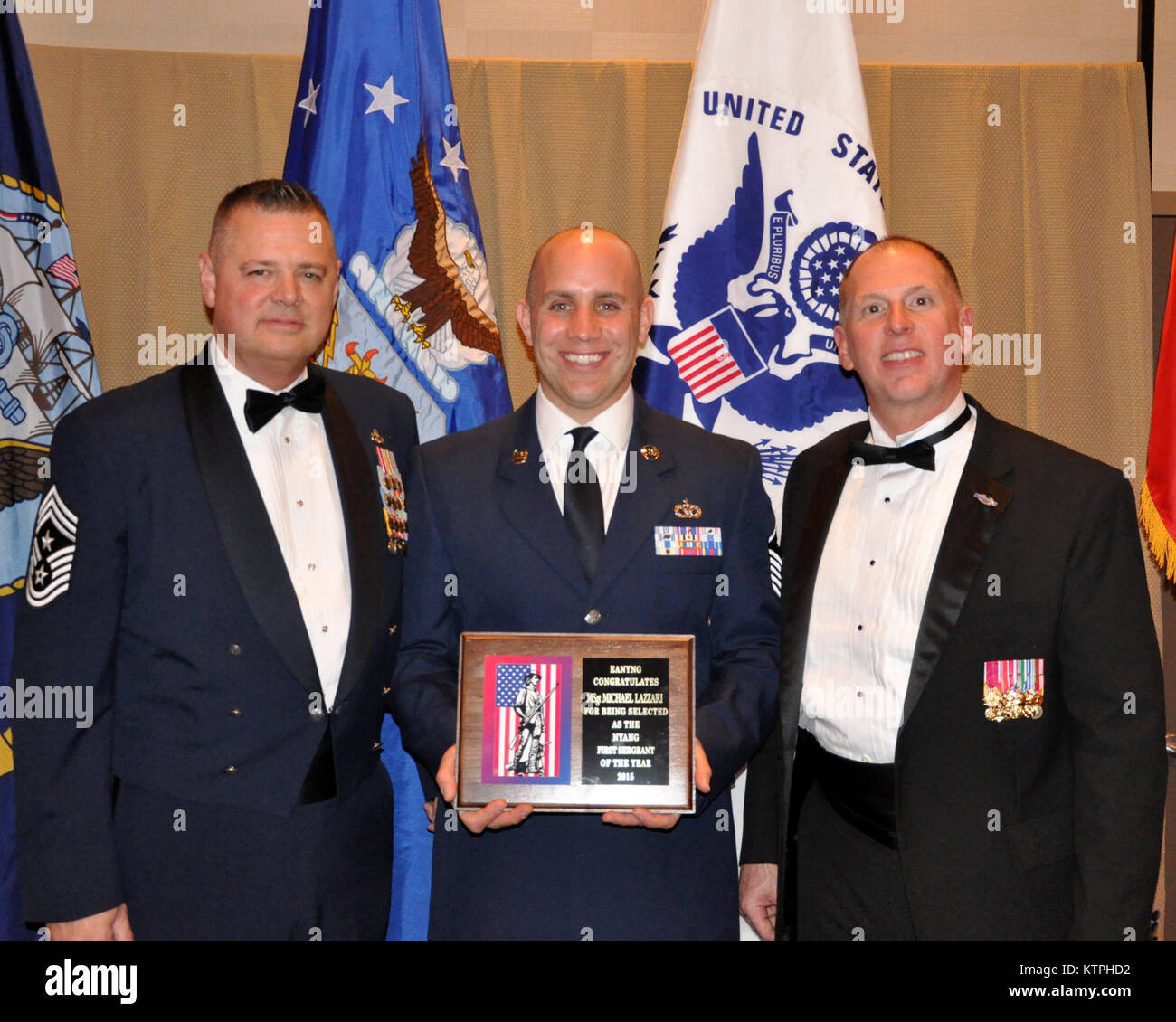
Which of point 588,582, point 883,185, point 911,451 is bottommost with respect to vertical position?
point 588,582

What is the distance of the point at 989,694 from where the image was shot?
2750mm

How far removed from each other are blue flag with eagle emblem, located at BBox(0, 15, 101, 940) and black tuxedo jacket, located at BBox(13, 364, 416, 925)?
45.5 inches

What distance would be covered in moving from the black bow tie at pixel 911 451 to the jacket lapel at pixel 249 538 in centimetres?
165

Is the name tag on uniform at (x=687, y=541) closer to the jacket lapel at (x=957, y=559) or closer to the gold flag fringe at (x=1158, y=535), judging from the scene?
the jacket lapel at (x=957, y=559)

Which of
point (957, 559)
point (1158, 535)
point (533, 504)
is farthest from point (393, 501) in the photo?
point (1158, 535)

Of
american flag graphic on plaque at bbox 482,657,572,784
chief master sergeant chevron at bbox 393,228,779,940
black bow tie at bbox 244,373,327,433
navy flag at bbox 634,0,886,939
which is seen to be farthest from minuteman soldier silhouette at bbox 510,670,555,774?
navy flag at bbox 634,0,886,939

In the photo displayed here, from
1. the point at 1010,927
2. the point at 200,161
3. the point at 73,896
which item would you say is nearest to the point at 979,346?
the point at 1010,927

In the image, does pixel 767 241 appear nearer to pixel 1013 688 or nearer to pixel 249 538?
pixel 1013 688

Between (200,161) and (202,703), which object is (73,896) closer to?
(202,703)

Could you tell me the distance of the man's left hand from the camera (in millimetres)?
2488

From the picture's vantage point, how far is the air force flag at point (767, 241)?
4.13 meters

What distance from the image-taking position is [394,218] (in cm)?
400

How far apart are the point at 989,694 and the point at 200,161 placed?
4.20 m

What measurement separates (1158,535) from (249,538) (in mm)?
3517
